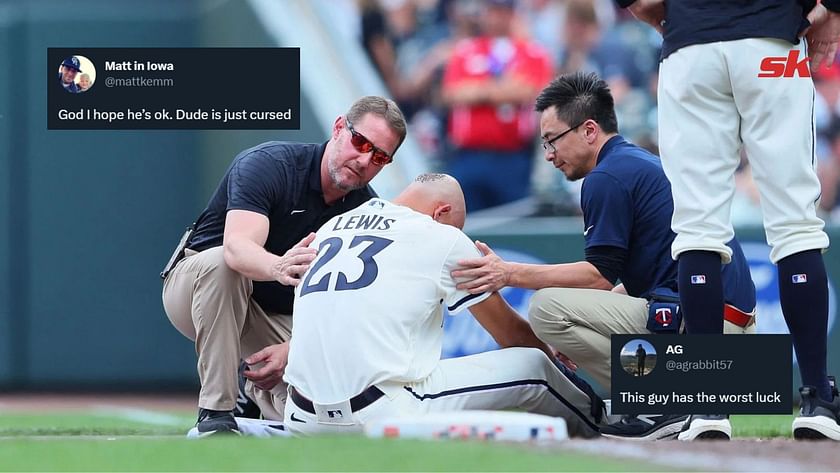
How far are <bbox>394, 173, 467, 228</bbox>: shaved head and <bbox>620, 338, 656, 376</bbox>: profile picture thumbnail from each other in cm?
73

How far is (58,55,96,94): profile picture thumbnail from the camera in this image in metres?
6.18

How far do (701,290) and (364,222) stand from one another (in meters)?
1.02

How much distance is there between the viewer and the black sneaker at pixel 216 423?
13.4ft

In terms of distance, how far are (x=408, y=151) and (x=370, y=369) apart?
3987 mm

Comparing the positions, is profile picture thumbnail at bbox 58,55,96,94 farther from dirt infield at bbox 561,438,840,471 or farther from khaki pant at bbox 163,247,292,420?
dirt infield at bbox 561,438,840,471

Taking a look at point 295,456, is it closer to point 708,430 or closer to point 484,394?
point 484,394

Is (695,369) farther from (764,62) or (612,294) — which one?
(764,62)

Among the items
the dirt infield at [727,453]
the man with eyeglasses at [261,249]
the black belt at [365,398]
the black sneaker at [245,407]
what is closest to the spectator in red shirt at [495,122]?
the man with eyeglasses at [261,249]

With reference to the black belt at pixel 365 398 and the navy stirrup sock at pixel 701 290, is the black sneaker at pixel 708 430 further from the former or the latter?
the black belt at pixel 365 398

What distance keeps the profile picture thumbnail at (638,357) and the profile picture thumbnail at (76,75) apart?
3.24 m

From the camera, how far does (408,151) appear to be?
7.57m

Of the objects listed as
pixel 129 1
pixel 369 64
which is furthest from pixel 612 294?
pixel 129 1
